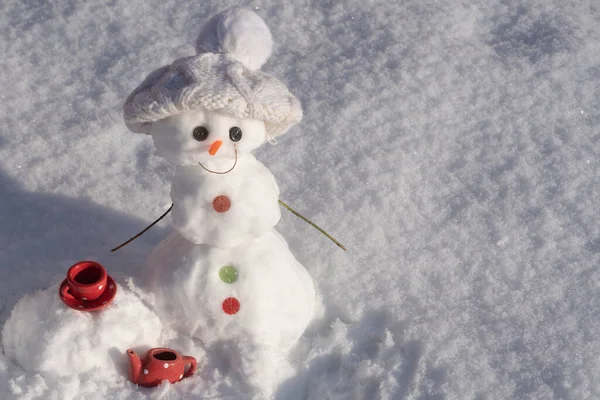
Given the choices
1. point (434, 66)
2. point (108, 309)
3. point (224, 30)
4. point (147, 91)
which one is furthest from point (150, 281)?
point (434, 66)

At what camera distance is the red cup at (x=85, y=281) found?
1605 mm

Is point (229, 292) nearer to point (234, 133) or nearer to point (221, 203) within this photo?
point (221, 203)

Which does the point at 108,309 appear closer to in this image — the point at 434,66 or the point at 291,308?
the point at 291,308

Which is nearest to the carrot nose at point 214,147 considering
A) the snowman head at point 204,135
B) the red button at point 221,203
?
the snowman head at point 204,135

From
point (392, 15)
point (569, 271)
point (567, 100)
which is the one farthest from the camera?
point (392, 15)

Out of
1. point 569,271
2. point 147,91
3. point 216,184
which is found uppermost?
point 147,91

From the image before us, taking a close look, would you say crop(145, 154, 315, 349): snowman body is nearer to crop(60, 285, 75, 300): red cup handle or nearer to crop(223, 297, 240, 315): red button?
crop(223, 297, 240, 315): red button

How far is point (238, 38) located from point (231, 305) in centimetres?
52

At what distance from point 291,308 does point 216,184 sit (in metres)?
0.32

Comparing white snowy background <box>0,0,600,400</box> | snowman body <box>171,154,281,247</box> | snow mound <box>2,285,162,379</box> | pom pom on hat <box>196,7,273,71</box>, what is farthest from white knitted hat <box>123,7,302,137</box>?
white snowy background <box>0,0,600,400</box>

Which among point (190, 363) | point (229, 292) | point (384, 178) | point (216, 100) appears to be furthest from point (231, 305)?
point (384, 178)

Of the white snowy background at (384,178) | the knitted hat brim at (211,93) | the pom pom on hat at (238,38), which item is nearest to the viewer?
the knitted hat brim at (211,93)

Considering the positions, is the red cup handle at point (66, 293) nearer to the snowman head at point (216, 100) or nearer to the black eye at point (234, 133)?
the snowman head at point (216, 100)

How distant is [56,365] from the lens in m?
1.59
